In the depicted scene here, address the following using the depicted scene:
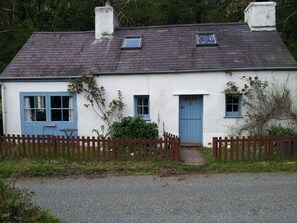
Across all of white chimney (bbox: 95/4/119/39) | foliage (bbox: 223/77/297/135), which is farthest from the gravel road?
white chimney (bbox: 95/4/119/39)

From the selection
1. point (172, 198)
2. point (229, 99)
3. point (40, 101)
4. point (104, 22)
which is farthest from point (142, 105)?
point (172, 198)

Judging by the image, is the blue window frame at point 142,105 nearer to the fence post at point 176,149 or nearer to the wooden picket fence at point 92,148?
the wooden picket fence at point 92,148

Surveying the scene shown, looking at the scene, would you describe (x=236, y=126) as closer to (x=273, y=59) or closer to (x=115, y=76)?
(x=273, y=59)

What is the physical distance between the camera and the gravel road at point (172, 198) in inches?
212

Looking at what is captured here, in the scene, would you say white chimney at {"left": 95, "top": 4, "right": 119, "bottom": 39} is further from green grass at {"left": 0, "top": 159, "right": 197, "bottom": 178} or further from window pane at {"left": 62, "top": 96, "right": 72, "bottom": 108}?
green grass at {"left": 0, "top": 159, "right": 197, "bottom": 178}

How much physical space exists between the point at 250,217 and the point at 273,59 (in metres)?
9.16

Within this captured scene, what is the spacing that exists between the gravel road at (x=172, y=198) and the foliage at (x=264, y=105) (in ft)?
14.5

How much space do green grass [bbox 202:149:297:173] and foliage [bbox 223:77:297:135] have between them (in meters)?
3.06

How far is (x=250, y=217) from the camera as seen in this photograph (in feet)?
17.3

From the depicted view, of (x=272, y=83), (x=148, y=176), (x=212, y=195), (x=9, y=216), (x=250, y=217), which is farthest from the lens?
(x=272, y=83)

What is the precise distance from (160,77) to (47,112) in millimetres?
5328

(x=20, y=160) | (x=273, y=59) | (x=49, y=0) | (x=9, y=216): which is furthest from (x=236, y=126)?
(x=49, y=0)

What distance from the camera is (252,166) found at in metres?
8.73

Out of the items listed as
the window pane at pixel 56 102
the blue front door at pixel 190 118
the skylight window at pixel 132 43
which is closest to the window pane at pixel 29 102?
the window pane at pixel 56 102
